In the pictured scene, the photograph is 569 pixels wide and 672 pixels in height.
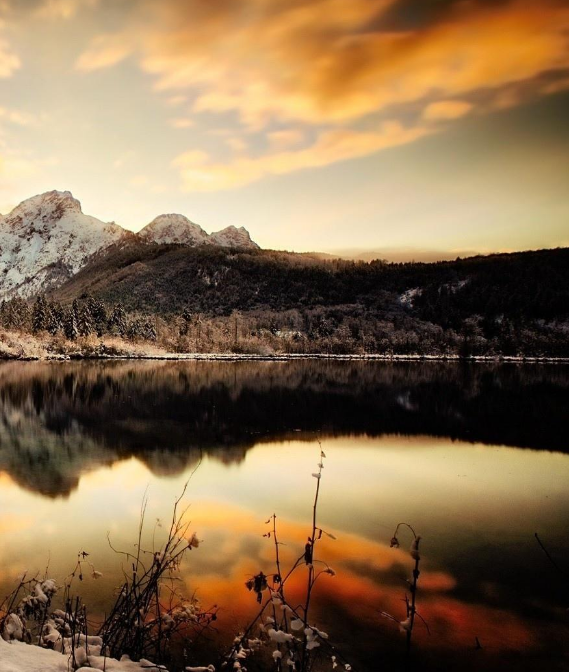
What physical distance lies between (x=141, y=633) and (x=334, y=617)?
3645mm

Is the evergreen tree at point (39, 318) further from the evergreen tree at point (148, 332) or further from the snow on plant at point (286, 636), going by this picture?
the snow on plant at point (286, 636)

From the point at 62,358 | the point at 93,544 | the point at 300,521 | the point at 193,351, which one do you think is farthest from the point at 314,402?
the point at 193,351

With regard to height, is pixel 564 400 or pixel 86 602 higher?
pixel 86 602

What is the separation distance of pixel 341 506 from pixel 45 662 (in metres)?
11.6

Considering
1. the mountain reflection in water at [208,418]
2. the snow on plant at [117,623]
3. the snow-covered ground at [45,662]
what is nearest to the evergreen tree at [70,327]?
the mountain reflection in water at [208,418]

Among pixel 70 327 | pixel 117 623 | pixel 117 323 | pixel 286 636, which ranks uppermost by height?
pixel 117 323

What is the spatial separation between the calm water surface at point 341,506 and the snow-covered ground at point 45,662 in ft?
6.72

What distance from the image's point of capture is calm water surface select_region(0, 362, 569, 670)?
9031 mm

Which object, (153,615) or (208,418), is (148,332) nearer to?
(208,418)

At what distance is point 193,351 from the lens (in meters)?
151

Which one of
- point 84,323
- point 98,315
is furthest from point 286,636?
point 98,315

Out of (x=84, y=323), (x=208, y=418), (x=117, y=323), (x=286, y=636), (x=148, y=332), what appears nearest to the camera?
(x=286, y=636)

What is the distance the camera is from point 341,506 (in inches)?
634

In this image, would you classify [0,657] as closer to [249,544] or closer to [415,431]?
[249,544]
